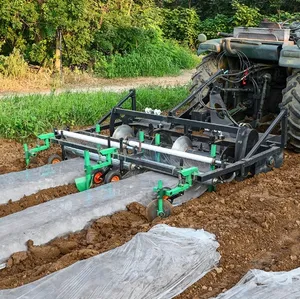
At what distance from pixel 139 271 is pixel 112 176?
83.4 inches

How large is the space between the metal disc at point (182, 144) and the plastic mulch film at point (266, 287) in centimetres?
251

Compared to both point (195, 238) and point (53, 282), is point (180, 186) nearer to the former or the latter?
point (195, 238)

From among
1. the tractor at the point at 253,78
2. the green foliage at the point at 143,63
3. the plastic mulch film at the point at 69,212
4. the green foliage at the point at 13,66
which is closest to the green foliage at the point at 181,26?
the green foliage at the point at 143,63

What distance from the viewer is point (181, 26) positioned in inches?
871

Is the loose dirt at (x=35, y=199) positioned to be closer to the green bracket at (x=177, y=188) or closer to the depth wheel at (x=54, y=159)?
the depth wheel at (x=54, y=159)

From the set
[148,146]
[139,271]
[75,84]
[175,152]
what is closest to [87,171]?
[148,146]

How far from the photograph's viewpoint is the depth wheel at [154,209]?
14.8 feet

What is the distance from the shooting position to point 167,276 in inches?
128

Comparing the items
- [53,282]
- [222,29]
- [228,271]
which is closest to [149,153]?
[228,271]

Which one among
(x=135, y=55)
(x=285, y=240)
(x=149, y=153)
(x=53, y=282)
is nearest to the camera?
(x=53, y=282)

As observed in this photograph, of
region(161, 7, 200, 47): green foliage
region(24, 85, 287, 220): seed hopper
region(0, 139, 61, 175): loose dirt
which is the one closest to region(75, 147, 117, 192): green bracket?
region(24, 85, 287, 220): seed hopper

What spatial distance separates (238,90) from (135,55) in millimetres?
9749

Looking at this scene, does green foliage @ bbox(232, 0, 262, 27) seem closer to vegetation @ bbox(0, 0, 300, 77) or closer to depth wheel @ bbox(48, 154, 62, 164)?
vegetation @ bbox(0, 0, 300, 77)

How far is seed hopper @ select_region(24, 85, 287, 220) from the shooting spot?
191 inches
